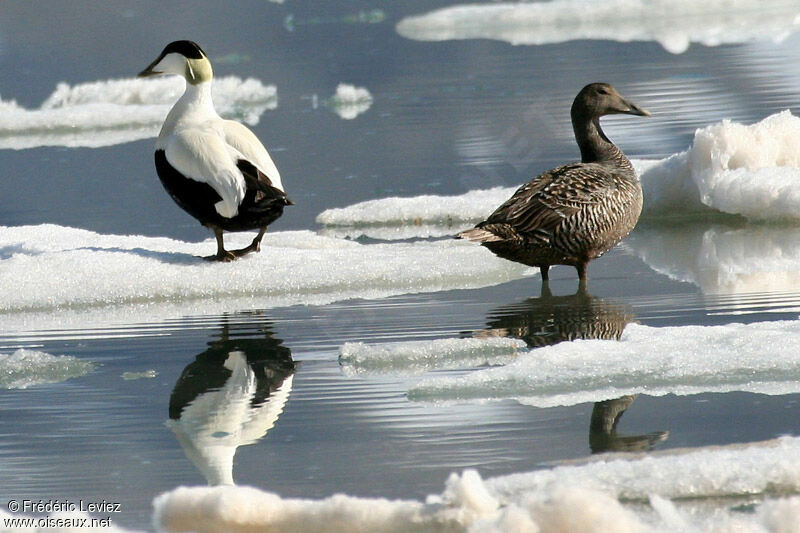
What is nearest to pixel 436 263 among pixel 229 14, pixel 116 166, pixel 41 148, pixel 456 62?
pixel 116 166

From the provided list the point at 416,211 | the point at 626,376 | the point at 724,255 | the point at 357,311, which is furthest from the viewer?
the point at 416,211

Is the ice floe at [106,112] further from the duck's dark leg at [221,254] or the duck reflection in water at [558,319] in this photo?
the duck reflection in water at [558,319]

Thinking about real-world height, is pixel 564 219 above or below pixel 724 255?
above

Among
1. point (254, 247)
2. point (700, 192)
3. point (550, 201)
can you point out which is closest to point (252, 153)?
point (254, 247)

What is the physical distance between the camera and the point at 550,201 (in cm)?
653

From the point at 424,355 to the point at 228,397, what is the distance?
739 millimetres

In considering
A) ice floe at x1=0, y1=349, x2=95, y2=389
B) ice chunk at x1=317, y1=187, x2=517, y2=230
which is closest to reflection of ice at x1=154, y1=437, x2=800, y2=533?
ice floe at x1=0, y1=349, x2=95, y2=389

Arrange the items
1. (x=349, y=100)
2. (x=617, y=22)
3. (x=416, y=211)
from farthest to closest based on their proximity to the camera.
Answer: (x=617, y=22) < (x=349, y=100) < (x=416, y=211)

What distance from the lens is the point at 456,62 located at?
53.7ft

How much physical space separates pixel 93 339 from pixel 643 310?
7.75 ft

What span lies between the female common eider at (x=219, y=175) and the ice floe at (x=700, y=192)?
5.02ft

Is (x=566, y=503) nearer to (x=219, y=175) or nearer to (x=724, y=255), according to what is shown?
(x=219, y=175)

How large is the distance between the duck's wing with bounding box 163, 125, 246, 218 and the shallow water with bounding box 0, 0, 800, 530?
382 millimetres

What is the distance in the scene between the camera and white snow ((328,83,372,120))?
13414 millimetres
